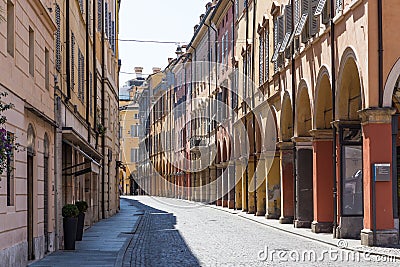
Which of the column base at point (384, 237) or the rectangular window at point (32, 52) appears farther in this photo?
the column base at point (384, 237)

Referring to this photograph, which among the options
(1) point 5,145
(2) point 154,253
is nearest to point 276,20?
(2) point 154,253

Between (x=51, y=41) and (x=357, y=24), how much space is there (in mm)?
7929

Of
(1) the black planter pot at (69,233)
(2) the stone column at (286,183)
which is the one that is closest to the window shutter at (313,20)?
(2) the stone column at (286,183)

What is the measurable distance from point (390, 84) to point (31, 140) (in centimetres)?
922

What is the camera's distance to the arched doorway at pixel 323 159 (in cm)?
2509

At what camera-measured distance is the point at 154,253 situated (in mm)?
19578

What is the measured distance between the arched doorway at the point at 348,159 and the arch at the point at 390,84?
210cm

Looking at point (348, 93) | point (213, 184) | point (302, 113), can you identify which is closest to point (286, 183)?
point (302, 113)

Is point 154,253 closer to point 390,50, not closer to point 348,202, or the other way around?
point 348,202

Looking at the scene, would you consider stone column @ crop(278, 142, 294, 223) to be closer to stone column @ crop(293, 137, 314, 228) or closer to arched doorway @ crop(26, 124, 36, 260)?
stone column @ crop(293, 137, 314, 228)

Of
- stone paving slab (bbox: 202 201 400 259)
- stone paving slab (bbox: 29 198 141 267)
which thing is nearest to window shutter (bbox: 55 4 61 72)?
stone paving slab (bbox: 29 198 141 267)

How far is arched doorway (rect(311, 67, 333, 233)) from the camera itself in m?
25.1

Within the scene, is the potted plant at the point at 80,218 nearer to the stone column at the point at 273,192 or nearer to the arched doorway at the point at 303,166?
the arched doorway at the point at 303,166

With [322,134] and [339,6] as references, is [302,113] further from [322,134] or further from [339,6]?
[339,6]
